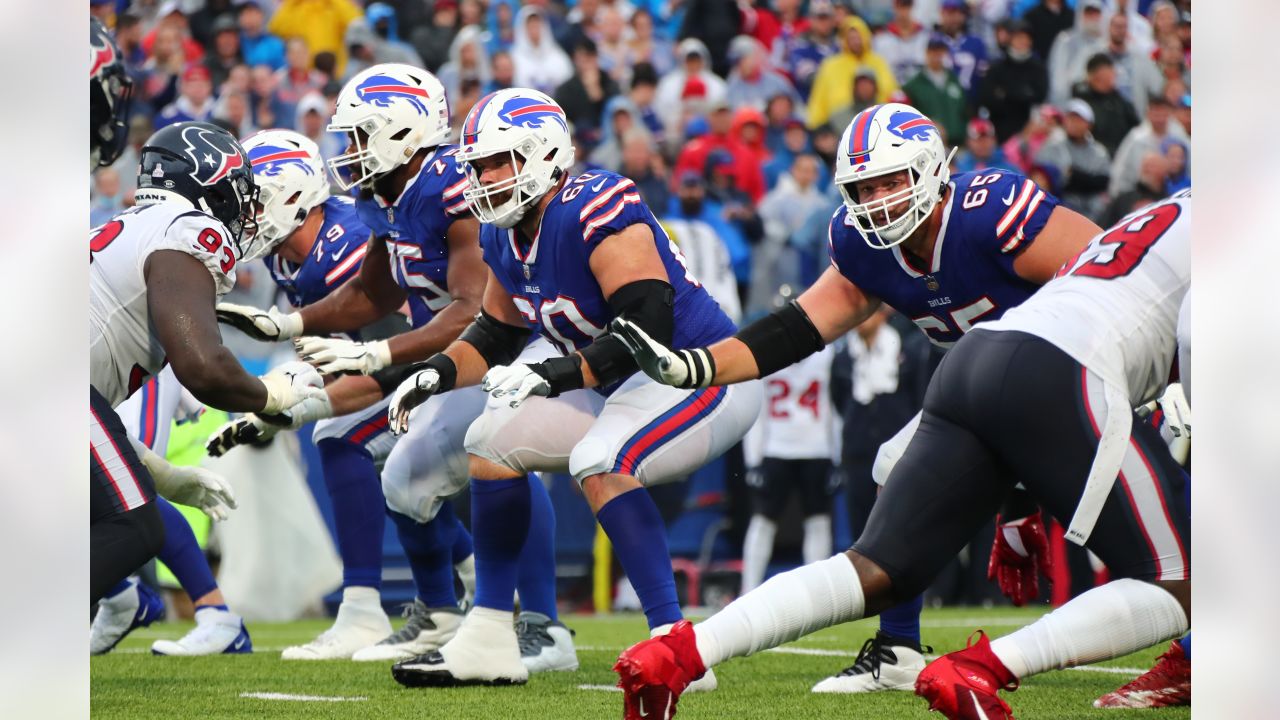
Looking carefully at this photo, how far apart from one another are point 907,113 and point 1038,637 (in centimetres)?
160

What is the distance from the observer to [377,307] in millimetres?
5590

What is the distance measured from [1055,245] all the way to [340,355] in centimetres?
194

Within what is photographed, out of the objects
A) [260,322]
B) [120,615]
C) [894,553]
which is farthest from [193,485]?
[894,553]

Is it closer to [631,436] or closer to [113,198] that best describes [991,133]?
[113,198]

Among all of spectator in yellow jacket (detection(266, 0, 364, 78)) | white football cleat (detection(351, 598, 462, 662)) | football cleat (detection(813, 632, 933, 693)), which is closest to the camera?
football cleat (detection(813, 632, 933, 693))

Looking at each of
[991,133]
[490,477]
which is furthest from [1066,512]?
[991,133]

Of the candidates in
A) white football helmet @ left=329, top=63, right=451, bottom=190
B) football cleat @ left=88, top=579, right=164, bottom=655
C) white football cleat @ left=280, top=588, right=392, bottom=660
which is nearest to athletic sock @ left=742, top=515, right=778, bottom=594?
white football cleat @ left=280, top=588, right=392, bottom=660

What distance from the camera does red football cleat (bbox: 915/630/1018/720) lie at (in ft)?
9.48

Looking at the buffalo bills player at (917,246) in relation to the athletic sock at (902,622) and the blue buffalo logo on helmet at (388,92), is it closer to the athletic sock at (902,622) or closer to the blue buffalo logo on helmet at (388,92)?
the athletic sock at (902,622)

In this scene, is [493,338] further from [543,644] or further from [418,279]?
[543,644]

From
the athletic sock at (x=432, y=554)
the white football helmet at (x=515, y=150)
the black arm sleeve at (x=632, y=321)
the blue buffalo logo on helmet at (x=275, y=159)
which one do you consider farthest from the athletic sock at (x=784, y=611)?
the blue buffalo logo on helmet at (x=275, y=159)

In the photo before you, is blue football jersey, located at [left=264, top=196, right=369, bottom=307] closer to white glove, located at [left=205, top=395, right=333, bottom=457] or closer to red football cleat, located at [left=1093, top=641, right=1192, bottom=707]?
white glove, located at [left=205, top=395, right=333, bottom=457]

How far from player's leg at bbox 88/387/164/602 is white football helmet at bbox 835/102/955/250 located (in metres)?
1.83
